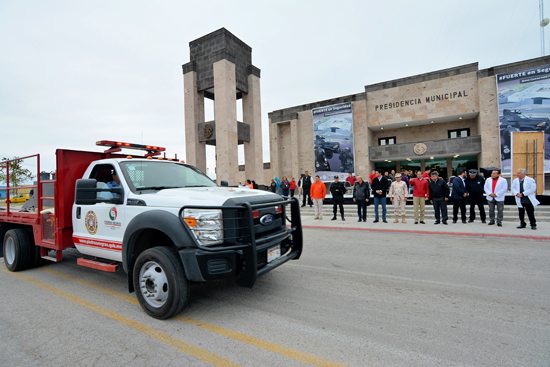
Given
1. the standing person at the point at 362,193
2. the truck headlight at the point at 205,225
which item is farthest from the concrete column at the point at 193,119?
the truck headlight at the point at 205,225

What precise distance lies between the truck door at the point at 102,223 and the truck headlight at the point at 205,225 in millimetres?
1225

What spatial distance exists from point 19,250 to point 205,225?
4498mm

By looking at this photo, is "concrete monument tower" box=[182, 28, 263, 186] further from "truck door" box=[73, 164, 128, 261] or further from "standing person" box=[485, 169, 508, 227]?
"truck door" box=[73, 164, 128, 261]

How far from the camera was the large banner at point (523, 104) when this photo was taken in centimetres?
2091

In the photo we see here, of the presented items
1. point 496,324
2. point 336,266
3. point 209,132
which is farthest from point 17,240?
point 209,132

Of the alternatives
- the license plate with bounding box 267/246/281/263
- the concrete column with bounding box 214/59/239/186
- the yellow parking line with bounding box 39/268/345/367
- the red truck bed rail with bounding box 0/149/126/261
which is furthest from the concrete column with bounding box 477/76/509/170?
the red truck bed rail with bounding box 0/149/126/261

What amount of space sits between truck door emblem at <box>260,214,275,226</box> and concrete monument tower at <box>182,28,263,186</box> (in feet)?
73.2

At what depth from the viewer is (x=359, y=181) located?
37.7ft

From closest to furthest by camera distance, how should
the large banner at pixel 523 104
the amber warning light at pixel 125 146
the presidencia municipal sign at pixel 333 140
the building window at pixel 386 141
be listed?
the amber warning light at pixel 125 146 < the large banner at pixel 523 104 < the presidencia municipal sign at pixel 333 140 < the building window at pixel 386 141

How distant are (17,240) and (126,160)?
2.97m

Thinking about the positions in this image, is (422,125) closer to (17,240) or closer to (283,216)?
(283,216)

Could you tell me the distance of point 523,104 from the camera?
2153 centimetres

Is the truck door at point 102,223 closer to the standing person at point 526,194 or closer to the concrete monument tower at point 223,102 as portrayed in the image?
the standing person at point 526,194

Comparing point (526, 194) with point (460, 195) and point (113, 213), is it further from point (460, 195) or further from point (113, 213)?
point (113, 213)
